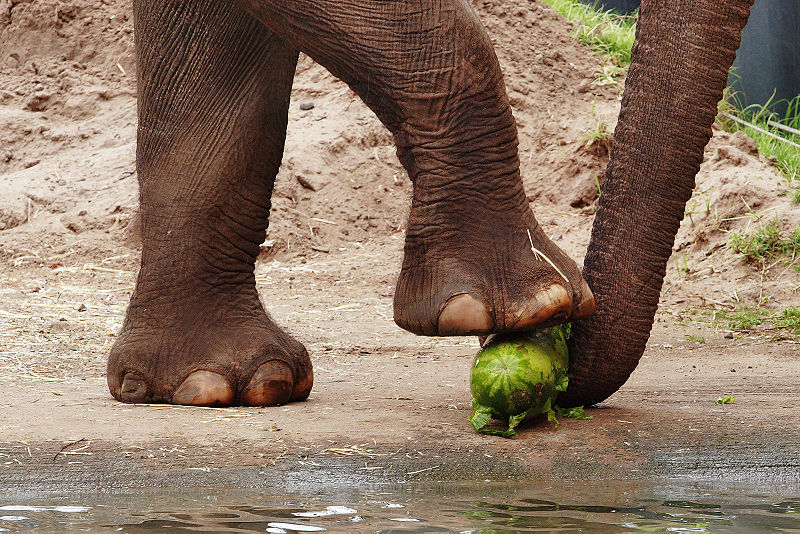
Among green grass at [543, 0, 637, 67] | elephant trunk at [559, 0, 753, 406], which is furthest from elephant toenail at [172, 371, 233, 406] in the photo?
green grass at [543, 0, 637, 67]

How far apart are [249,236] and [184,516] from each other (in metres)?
1.46

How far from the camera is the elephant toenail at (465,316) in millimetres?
2607

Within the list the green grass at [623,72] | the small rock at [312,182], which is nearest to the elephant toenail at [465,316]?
the green grass at [623,72]

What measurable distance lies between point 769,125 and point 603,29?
1682mm

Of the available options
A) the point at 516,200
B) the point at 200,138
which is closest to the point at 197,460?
the point at 516,200

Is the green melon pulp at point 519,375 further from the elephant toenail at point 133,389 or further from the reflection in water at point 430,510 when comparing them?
the elephant toenail at point 133,389

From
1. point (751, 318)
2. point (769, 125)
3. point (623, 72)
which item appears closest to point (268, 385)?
point (751, 318)

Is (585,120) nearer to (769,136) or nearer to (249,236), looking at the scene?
(769,136)

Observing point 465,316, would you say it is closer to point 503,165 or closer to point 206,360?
point 503,165

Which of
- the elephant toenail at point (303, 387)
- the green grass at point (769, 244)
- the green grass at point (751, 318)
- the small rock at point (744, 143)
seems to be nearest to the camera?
the elephant toenail at point (303, 387)

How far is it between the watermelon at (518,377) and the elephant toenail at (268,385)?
0.64m

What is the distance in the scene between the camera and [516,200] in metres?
2.77

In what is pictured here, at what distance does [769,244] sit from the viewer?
635 cm

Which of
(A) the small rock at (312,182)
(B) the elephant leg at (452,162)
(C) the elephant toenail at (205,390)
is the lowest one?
(C) the elephant toenail at (205,390)
